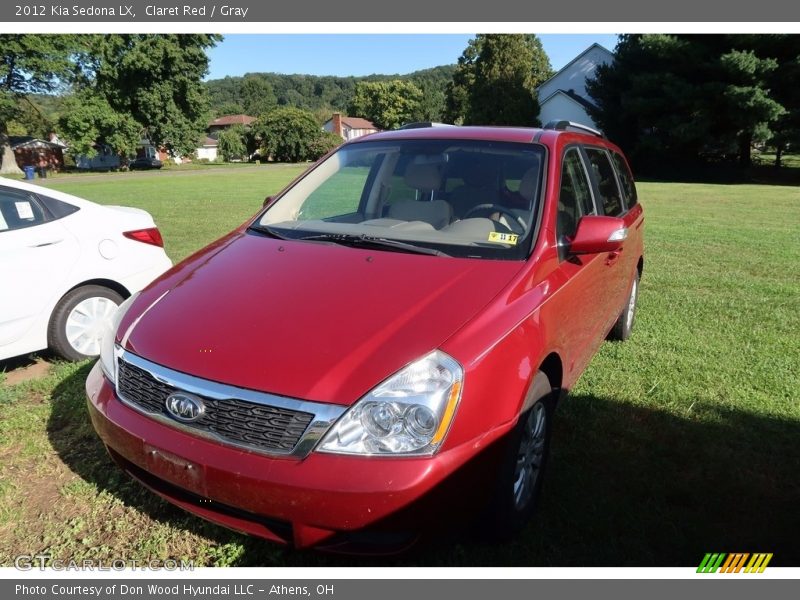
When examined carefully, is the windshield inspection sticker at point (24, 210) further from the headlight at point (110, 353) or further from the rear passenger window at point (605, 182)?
the rear passenger window at point (605, 182)

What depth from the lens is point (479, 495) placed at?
2.24m

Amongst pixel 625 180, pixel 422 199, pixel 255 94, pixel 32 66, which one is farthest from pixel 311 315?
pixel 255 94

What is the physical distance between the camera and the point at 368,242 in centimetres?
307

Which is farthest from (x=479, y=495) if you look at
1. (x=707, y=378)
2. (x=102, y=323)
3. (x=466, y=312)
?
(x=102, y=323)

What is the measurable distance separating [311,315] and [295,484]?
0.69 m

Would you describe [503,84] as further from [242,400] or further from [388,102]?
[388,102]

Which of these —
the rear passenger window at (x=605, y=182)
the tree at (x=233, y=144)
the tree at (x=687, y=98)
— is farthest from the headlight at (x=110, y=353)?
the tree at (x=233, y=144)

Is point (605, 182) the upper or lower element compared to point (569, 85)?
lower

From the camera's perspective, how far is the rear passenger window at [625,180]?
4922 millimetres

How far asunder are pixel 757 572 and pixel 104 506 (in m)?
2.98

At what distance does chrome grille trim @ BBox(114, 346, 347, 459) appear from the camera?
203 centimetres

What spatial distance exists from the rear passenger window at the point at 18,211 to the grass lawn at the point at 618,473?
1087 millimetres

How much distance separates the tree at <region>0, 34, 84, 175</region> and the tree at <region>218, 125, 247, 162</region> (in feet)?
79.0
